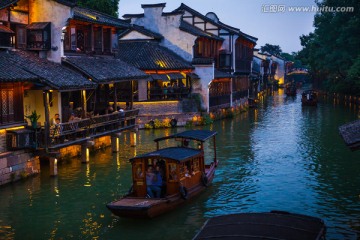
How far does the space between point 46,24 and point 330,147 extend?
66.0ft

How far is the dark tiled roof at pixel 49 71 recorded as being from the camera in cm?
2461

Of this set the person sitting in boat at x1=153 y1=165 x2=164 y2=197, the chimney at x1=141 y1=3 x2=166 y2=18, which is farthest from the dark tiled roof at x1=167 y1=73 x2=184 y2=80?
the person sitting in boat at x1=153 y1=165 x2=164 y2=197

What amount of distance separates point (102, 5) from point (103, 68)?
24993mm

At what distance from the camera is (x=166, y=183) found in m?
19.7

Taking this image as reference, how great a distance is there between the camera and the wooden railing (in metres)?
24.7

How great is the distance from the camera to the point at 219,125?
47.5 metres

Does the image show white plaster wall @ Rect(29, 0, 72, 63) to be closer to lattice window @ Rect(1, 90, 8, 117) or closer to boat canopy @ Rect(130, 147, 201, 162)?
lattice window @ Rect(1, 90, 8, 117)

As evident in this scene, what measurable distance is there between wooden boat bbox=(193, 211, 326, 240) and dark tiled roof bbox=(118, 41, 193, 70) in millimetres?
35429

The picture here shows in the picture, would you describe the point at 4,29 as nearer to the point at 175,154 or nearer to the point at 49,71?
the point at 49,71

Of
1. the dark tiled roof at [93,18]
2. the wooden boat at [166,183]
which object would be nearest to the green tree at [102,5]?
the dark tiled roof at [93,18]

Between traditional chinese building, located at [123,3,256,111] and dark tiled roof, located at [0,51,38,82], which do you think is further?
traditional chinese building, located at [123,3,256,111]

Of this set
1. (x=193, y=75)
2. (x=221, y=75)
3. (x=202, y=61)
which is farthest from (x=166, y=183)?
(x=221, y=75)

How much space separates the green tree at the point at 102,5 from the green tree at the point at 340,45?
26.3 m

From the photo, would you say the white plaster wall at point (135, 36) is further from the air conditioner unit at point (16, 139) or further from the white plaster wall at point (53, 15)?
the air conditioner unit at point (16, 139)
